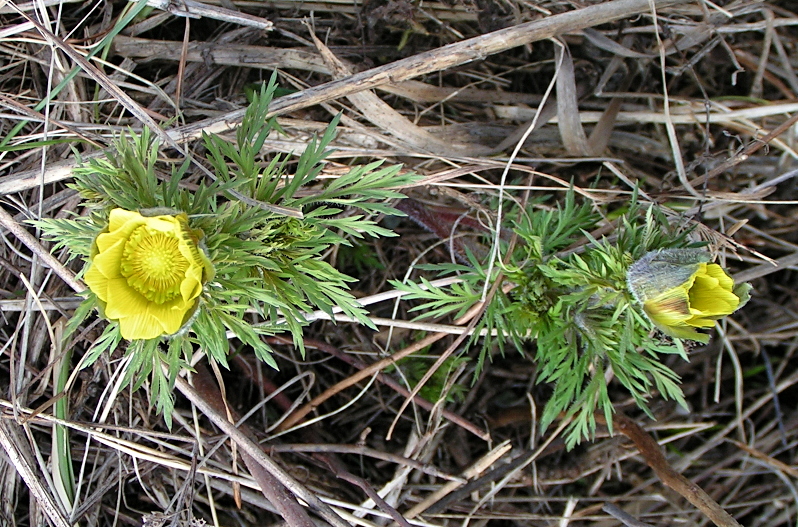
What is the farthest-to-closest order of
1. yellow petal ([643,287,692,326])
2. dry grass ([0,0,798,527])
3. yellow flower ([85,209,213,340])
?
dry grass ([0,0,798,527]) → yellow petal ([643,287,692,326]) → yellow flower ([85,209,213,340])

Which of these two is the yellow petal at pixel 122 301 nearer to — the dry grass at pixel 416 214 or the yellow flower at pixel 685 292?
the dry grass at pixel 416 214

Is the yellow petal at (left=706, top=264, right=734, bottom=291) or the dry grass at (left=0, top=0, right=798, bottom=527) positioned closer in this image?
the yellow petal at (left=706, top=264, right=734, bottom=291)

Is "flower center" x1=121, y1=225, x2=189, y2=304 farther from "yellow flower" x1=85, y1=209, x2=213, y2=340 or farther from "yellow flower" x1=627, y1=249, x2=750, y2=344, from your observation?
"yellow flower" x1=627, y1=249, x2=750, y2=344

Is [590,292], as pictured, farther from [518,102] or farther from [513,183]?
[518,102]

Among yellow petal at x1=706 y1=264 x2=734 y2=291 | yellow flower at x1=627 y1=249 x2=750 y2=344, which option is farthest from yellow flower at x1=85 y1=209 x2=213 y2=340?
yellow petal at x1=706 y1=264 x2=734 y2=291

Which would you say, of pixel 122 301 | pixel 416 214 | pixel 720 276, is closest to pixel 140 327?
pixel 122 301

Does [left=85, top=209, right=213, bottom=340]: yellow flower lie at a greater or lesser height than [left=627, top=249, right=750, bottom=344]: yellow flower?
greater

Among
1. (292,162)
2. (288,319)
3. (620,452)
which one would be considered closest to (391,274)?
(292,162)

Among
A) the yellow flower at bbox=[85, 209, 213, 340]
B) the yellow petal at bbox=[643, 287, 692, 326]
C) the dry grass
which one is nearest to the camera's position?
the yellow flower at bbox=[85, 209, 213, 340]
